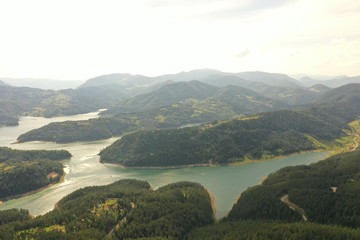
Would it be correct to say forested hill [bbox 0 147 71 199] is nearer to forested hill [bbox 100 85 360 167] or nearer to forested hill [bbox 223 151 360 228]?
forested hill [bbox 100 85 360 167]

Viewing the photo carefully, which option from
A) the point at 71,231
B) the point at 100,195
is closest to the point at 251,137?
the point at 100,195

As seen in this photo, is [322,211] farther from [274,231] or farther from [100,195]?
[100,195]

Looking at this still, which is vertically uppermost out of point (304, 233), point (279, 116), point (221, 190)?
point (279, 116)

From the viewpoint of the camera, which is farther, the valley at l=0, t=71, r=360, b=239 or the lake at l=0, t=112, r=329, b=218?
the lake at l=0, t=112, r=329, b=218

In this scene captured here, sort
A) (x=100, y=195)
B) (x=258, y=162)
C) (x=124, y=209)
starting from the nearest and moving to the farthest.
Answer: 1. (x=124, y=209)
2. (x=100, y=195)
3. (x=258, y=162)

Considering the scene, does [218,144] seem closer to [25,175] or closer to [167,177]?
[167,177]

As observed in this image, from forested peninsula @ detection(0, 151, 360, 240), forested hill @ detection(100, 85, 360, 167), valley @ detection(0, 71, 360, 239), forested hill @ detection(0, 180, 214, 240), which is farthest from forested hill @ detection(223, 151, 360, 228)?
forested hill @ detection(100, 85, 360, 167)

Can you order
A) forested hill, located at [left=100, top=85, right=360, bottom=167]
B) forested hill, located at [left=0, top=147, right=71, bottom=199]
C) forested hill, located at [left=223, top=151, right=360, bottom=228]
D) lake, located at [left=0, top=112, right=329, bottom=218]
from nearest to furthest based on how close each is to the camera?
forested hill, located at [left=223, top=151, right=360, bottom=228]
lake, located at [left=0, top=112, right=329, bottom=218]
forested hill, located at [left=0, top=147, right=71, bottom=199]
forested hill, located at [left=100, top=85, right=360, bottom=167]
